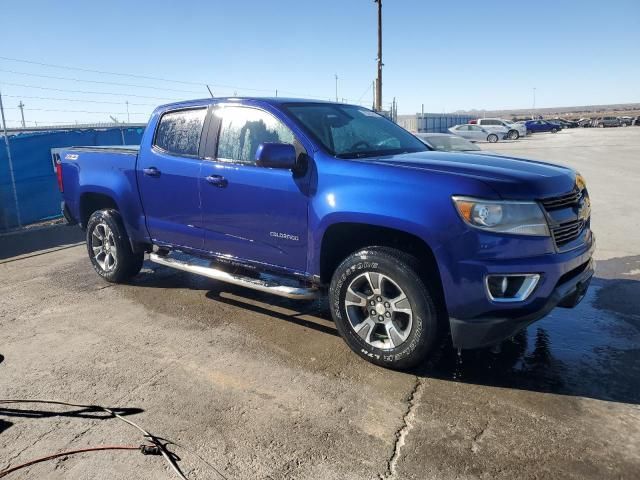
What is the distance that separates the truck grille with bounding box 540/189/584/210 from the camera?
3.23 metres

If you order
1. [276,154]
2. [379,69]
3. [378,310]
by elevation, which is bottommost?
[378,310]

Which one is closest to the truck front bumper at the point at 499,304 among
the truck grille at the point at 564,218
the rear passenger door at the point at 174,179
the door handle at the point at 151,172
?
the truck grille at the point at 564,218

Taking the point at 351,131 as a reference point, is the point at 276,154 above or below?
below

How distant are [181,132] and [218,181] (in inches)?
34.8

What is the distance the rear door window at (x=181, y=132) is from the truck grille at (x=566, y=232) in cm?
305

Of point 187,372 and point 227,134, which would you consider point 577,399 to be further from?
point 227,134

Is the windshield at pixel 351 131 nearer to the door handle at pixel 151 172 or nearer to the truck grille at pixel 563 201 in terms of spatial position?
the truck grille at pixel 563 201

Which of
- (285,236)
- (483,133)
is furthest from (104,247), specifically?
(483,133)

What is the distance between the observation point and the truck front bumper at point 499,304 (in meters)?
3.09

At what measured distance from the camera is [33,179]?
948 centimetres

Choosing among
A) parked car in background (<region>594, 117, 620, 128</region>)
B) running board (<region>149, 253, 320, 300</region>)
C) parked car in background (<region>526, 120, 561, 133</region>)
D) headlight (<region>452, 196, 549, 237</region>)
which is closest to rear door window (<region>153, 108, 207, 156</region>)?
running board (<region>149, 253, 320, 300</region>)

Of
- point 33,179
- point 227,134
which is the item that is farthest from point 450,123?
point 227,134

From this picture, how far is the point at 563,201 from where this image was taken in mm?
3383

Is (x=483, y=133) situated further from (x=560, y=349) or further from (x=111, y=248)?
(x=560, y=349)
